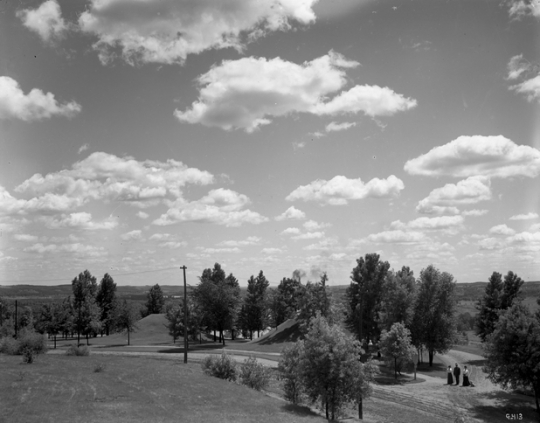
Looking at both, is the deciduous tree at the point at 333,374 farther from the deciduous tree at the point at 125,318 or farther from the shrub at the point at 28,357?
the deciduous tree at the point at 125,318

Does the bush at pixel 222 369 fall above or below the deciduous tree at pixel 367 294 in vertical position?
below

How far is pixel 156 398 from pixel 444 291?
44770 millimetres

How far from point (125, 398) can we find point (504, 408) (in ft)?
103

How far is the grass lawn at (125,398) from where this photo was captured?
2275 centimetres

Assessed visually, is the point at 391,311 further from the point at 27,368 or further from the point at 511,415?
the point at 27,368

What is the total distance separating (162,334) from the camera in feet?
330

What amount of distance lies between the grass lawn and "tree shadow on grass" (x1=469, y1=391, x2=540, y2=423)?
1545 centimetres

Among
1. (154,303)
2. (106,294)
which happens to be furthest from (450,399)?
(154,303)

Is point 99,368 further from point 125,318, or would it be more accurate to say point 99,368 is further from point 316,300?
point 125,318

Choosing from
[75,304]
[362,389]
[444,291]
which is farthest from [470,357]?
[75,304]

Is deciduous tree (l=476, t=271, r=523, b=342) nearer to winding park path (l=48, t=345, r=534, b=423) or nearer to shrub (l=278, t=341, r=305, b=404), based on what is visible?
winding park path (l=48, t=345, r=534, b=423)

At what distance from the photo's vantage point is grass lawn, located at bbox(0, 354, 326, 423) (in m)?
22.8

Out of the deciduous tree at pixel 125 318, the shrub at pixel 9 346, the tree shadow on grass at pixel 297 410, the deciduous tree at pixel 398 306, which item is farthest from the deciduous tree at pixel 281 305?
the tree shadow on grass at pixel 297 410

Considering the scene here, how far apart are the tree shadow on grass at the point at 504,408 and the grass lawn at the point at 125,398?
50.7 ft
